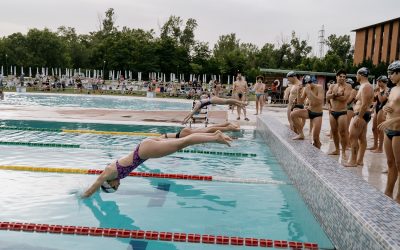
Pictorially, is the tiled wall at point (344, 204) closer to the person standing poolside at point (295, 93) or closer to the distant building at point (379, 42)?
the person standing poolside at point (295, 93)

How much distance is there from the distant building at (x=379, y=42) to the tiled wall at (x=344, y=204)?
143ft

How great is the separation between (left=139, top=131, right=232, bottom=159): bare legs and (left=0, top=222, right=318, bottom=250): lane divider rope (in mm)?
938

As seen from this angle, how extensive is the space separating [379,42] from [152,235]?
5096 cm

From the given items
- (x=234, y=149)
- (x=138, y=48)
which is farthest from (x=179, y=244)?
(x=138, y=48)

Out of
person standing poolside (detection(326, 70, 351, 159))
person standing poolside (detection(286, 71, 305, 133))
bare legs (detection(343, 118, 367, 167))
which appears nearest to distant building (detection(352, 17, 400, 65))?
person standing poolside (detection(286, 71, 305, 133))

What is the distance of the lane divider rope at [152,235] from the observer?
12.9 feet

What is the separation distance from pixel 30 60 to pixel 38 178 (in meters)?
56.1

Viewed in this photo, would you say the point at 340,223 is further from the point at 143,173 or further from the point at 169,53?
the point at 169,53

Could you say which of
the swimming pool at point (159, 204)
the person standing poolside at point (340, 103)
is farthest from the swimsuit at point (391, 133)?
the person standing poolside at point (340, 103)

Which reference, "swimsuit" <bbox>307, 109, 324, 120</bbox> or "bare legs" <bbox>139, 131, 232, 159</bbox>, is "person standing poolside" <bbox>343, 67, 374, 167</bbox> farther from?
"bare legs" <bbox>139, 131, 232, 159</bbox>

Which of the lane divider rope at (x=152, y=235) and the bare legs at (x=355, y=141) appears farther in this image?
the bare legs at (x=355, y=141)

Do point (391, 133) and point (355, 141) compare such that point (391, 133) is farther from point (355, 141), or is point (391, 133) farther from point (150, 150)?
point (150, 150)

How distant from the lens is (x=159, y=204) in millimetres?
5348

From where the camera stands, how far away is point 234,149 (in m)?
9.48
